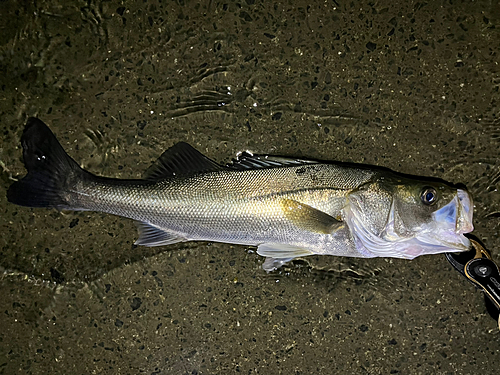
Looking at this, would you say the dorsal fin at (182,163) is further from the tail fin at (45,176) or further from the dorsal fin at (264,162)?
the tail fin at (45,176)

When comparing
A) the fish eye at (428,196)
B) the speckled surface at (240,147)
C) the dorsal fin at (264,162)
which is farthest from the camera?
the speckled surface at (240,147)

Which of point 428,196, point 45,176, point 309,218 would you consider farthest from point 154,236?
point 428,196

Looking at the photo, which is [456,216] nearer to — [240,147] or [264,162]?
[264,162]

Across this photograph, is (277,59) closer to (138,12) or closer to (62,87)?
(138,12)

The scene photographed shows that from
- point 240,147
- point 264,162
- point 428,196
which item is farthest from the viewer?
point 240,147

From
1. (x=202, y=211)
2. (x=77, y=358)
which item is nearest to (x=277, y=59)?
(x=202, y=211)

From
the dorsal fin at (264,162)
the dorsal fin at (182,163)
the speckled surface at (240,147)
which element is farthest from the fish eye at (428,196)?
the dorsal fin at (182,163)
